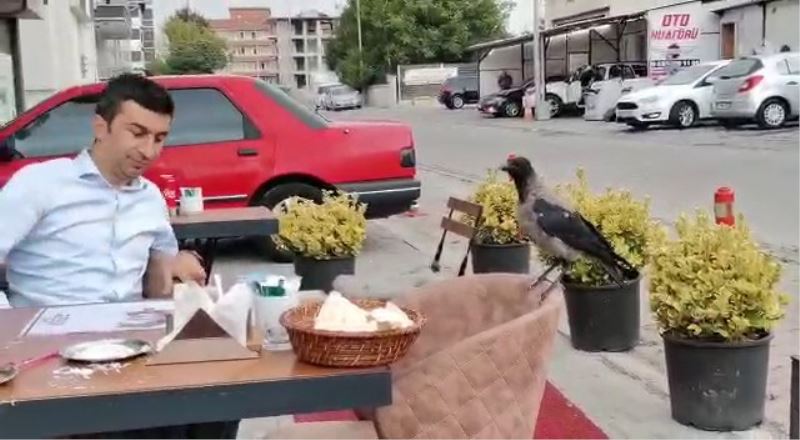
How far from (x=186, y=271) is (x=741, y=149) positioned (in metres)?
16.1

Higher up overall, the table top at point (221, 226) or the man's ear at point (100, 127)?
the man's ear at point (100, 127)

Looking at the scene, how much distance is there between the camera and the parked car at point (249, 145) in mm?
8172

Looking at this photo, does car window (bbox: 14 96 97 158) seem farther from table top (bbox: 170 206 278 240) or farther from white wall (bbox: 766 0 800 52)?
white wall (bbox: 766 0 800 52)

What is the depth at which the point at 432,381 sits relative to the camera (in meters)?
2.71

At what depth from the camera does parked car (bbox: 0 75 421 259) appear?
322 inches

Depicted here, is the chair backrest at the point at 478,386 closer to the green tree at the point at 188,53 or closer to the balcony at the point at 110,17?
the balcony at the point at 110,17

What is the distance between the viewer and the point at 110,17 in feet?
105

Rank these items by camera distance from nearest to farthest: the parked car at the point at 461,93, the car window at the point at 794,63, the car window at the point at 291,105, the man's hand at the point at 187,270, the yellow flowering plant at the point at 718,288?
the man's hand at the point at 187,270, the yellow flowering plant at the point at 718,288, the car window at the point at 291,105, the car window at the point at 794,63, the parked car at the point at 461,93

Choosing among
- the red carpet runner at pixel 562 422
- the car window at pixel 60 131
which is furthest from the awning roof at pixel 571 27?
the red carpet runner at pixel 562 422

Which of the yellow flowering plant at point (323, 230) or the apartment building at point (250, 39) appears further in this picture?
the apartment building at point (250, 39)

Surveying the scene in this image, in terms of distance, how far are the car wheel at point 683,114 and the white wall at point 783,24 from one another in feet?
13.7

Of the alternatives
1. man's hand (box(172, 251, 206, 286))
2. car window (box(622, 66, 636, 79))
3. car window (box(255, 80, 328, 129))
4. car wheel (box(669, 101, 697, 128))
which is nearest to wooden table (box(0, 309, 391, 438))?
man's hand (box(172, 251, 206, 286))

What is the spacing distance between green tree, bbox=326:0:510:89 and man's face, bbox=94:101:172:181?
5636cm

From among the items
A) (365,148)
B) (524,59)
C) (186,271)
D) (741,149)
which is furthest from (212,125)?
(524,59)
